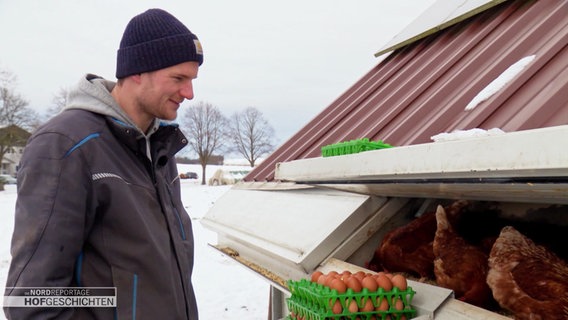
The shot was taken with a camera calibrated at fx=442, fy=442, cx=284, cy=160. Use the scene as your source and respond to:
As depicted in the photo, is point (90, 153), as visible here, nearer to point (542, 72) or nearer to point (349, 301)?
point (349, 301)

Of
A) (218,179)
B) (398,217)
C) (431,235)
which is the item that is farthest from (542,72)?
(218,179)

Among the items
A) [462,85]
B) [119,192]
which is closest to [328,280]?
[119,192]

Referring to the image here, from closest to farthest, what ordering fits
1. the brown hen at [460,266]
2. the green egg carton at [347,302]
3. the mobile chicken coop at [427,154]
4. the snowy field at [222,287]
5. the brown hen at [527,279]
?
the mobile chicken coop at [427,154]
the brown hen at [527,279]
the green egg carton at [347,302]
the brown hen at [460,266]
the snowy field at [222,287]

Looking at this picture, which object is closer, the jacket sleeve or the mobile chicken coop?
the mobile chicken coop

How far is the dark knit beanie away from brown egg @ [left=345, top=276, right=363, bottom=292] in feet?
4.11

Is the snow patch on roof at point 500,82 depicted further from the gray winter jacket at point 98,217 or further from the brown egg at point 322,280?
the gray winter jacket at point 98,217

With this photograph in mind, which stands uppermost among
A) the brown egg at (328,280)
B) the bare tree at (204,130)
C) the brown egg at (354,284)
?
the brown egg at (354,284)

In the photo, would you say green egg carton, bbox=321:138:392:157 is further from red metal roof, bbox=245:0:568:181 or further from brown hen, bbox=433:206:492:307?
brown hen, bbox=433:206:492:307

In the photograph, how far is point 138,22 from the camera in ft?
6.93

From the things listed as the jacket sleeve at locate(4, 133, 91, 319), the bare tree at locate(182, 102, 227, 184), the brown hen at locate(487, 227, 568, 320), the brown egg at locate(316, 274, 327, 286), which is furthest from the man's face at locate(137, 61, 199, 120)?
the bare tree at locate(182, 102, 227, 184)

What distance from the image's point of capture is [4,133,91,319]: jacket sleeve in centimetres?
152

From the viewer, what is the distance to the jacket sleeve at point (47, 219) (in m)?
1.52

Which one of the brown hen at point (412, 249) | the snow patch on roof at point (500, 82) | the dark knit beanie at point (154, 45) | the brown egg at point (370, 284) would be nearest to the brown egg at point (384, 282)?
the brown egg at point (370, 284)

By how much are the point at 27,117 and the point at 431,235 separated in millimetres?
37181
